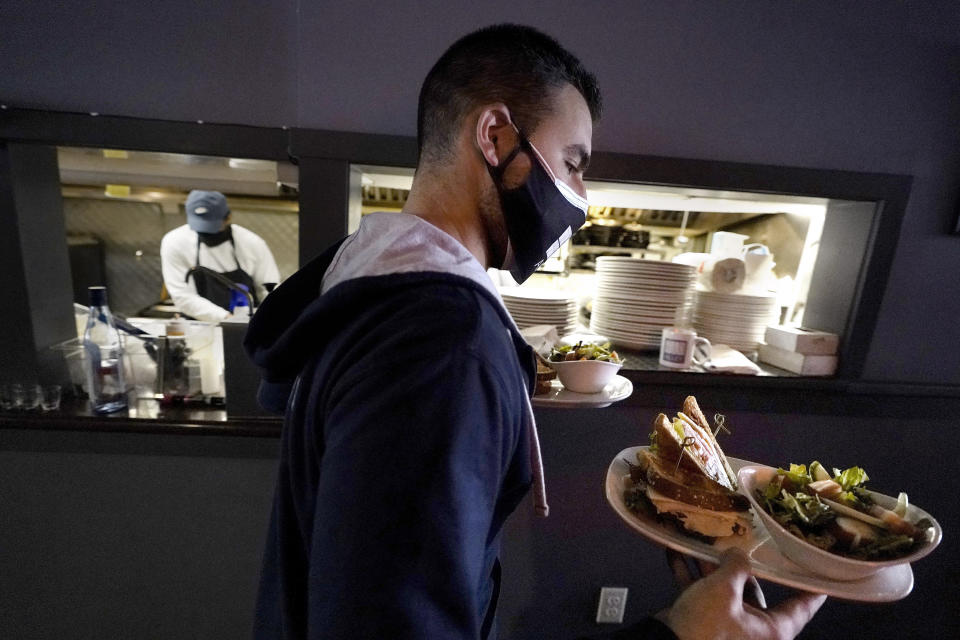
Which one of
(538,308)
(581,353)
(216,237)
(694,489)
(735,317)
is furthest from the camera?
(216,237)

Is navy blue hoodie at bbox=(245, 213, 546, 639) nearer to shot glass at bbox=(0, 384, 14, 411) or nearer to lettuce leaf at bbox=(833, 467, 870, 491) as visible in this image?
lettuce leaf at bbox=(833, 467, 870, 491)

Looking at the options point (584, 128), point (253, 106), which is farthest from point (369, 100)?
point (584, 128)

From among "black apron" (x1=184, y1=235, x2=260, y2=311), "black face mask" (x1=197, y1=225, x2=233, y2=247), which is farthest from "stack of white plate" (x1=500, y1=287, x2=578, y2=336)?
"black face mask" (x1=197, y1=225, x2=233, y2=247)

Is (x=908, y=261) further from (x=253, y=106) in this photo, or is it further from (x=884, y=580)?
(x=253, y=106)

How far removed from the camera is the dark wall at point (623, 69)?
109 cm

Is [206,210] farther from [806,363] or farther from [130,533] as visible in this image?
[806,363]

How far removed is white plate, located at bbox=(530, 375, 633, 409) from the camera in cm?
99

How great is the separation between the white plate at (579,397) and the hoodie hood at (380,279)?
1.20 feet

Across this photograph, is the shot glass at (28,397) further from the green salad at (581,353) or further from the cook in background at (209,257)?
the cook in background at (209,257)

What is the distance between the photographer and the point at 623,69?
1.17 meters

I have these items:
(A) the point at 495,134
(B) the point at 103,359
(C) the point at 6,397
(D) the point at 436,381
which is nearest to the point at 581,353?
(A) the point at 495,134

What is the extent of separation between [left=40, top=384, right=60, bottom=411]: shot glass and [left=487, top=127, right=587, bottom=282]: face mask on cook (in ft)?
4.72

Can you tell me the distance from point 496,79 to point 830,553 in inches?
36.9

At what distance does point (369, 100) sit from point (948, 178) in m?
1.78
